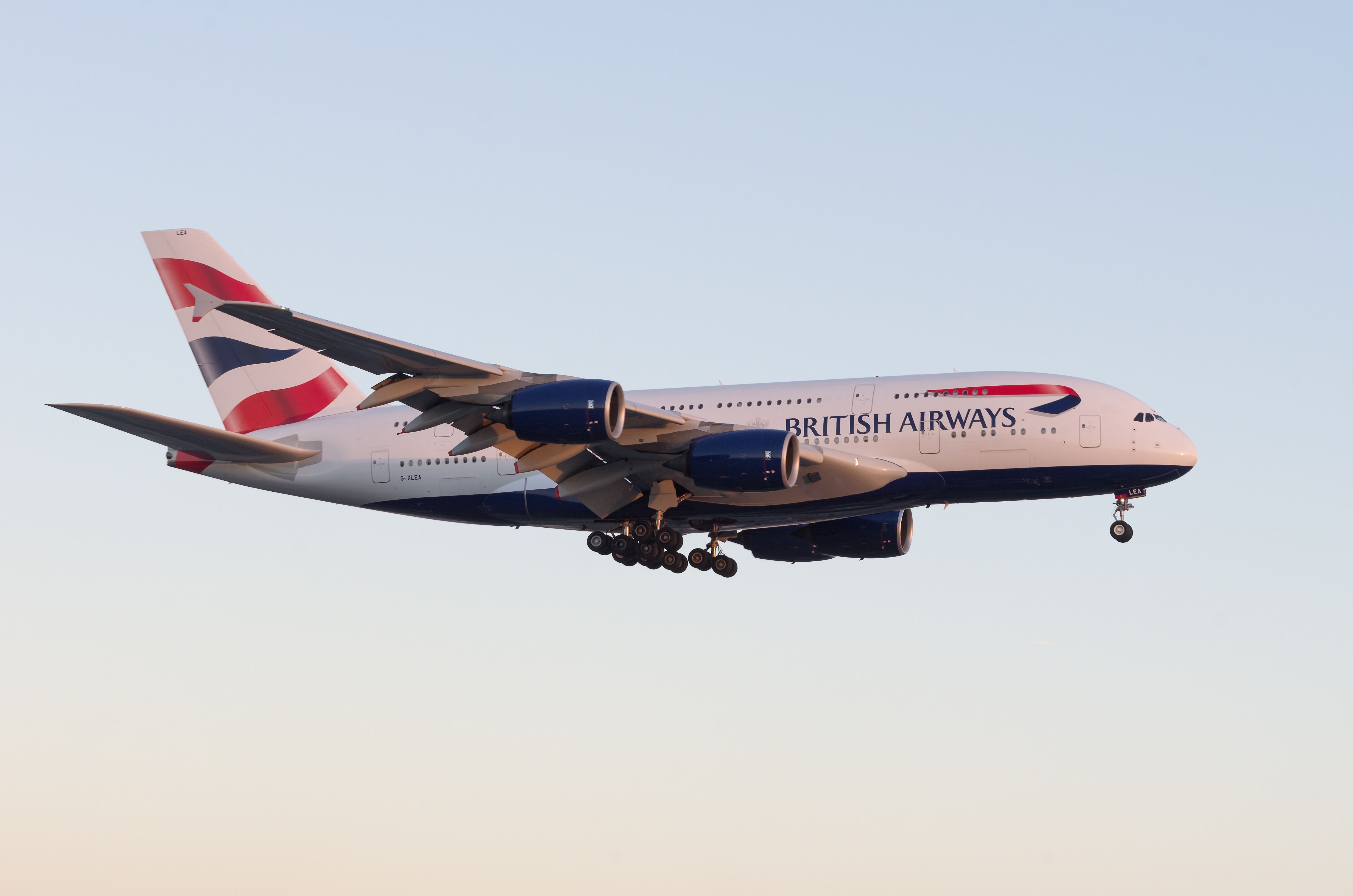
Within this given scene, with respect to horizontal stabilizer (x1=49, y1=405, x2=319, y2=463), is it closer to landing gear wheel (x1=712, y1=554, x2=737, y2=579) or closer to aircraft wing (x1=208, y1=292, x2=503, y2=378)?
aircraft wing (x1=208, y1=292, x2=503, y2=378)

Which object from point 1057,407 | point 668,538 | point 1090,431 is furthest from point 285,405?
point 1090,431

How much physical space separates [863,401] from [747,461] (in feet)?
15.0

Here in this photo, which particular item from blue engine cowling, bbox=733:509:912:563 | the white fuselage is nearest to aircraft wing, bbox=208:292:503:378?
the white fuselage

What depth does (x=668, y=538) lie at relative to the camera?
40781 millimetres

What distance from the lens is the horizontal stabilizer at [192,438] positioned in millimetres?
34875

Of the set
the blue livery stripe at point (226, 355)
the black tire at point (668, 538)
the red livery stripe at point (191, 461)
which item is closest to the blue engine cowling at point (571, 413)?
the black tire at point (668, 538)

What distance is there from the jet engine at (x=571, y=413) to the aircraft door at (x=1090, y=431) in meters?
11.4

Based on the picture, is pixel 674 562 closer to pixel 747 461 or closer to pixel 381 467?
pixel 747 461

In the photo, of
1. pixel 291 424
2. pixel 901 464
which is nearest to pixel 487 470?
pixel 291 424

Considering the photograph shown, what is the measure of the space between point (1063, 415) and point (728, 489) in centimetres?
841

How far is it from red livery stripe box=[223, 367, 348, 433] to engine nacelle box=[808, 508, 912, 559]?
14652mm

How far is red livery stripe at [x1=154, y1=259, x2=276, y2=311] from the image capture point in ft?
155

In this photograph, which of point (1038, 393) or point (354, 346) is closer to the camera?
point (354, 346)

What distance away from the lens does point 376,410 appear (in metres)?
43.9
